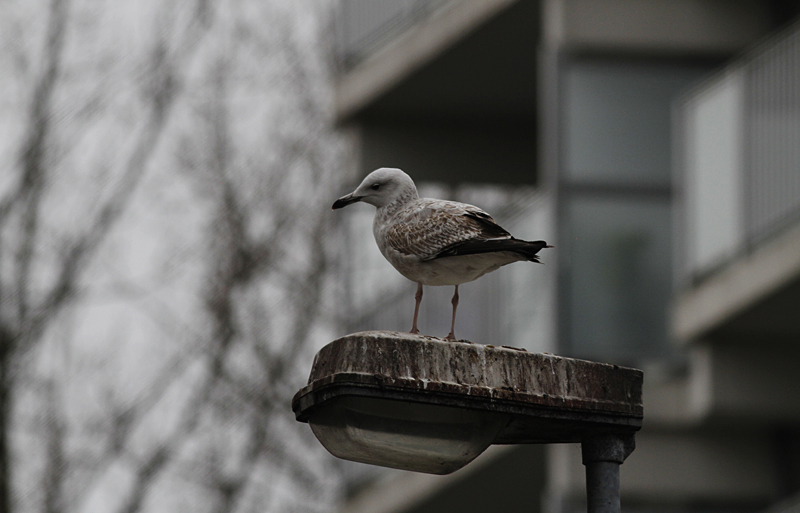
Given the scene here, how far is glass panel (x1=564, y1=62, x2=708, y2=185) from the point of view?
11102mm

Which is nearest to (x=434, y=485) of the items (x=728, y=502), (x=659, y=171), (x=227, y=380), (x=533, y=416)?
(x=728, y=502)

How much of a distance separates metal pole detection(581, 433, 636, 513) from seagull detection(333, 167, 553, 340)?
683 mm

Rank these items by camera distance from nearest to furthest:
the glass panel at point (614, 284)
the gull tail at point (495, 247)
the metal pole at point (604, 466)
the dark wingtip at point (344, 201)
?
1. the metal pole at point (604, 466)
2. the gull tail at point (495, 247)
3. the dark wingtip at point (344, 201)
4. the glass panel at point (614, 284)

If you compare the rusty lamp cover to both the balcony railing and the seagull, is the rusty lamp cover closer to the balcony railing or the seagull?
the seagull

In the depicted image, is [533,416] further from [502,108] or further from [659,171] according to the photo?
[502,108]

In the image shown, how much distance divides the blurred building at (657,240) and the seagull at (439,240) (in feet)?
16.0

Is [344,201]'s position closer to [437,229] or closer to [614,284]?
[437,229]

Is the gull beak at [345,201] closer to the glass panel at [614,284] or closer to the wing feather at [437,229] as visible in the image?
the wing feather at [437,229]

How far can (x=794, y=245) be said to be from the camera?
9453 mm

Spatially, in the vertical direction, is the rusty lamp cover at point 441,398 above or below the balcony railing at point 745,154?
below

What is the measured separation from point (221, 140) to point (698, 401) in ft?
36.4

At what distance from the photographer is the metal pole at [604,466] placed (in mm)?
4230

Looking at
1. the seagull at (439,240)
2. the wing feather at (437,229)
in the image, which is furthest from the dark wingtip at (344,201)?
the wing feather at (437,229)

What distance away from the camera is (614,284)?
35.5 ft
